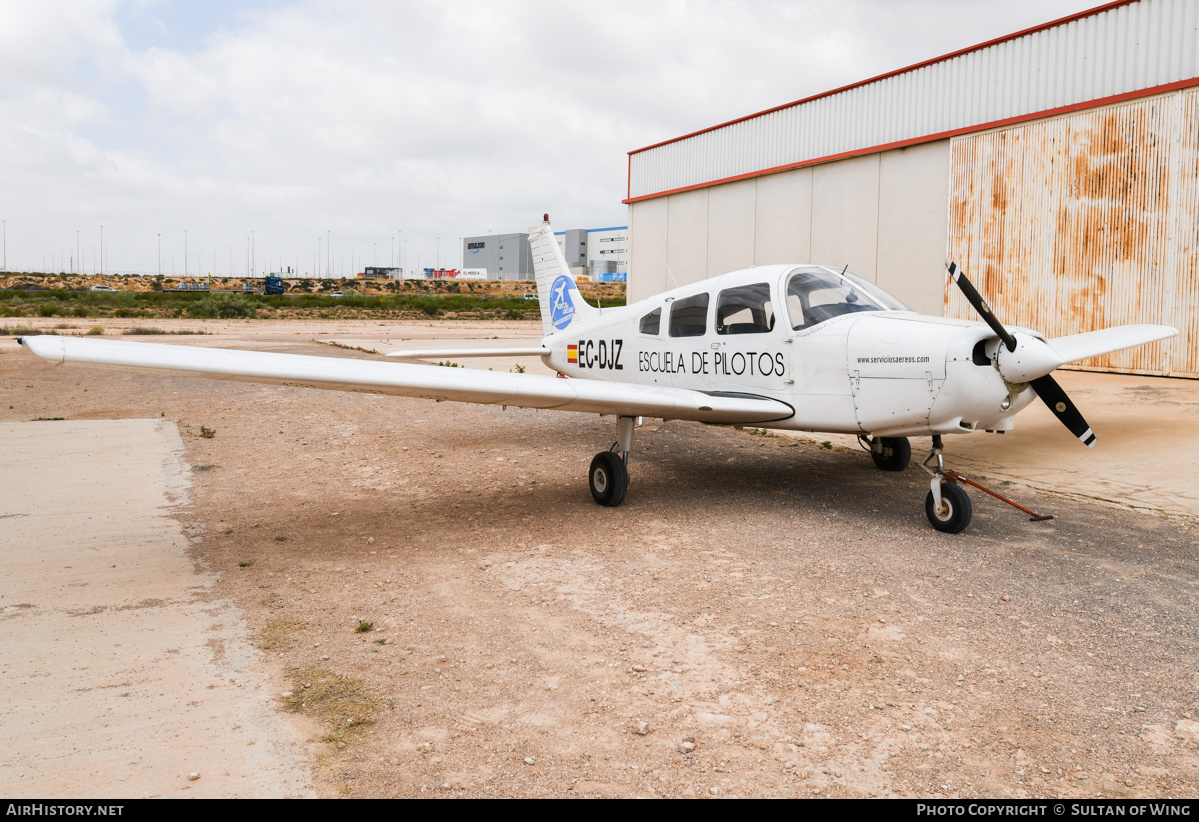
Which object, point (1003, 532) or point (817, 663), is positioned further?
point (1003, 532)

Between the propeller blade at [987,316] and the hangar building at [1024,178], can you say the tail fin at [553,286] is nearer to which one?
the propeller blade at [987,316]

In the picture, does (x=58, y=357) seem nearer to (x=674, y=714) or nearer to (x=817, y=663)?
(x=674, y=714)

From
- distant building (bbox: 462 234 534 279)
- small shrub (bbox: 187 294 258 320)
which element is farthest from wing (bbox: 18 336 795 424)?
distant building (bbox: 462 234 534 279)

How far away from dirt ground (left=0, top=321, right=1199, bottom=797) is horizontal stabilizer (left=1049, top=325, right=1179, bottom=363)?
67.7 inches

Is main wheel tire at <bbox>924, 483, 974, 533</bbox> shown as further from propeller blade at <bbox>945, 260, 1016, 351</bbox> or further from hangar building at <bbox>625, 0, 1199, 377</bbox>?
hangar building at <bbox>625, 0, 1199, 377</bbox>

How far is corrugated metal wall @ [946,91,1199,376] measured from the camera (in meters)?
12.9

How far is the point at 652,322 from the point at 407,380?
3.58m

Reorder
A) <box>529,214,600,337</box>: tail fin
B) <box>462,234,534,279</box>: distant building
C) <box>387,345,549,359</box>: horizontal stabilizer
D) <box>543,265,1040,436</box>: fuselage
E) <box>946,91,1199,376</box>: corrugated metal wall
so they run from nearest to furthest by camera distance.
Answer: <box>543,265,1040,436</box>: fuselage, <box>387,345,549,359</box>: horizontal stabilizer, <box>529,214,600,337</box>: tail fin, <box>946,91,1199,376</box>: corrugated metal wall, <box>462,234,534,279</box>: distant building

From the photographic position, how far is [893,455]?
8703 millimetres

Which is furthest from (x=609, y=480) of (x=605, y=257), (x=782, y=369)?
(x=605, y=257)

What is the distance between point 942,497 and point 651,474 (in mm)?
3380

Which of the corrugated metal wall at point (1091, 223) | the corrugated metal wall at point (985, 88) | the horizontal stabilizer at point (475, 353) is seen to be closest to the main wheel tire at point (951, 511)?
the horizontal stabilizer at point (475, 353)

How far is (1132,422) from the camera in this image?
10.3 metres
